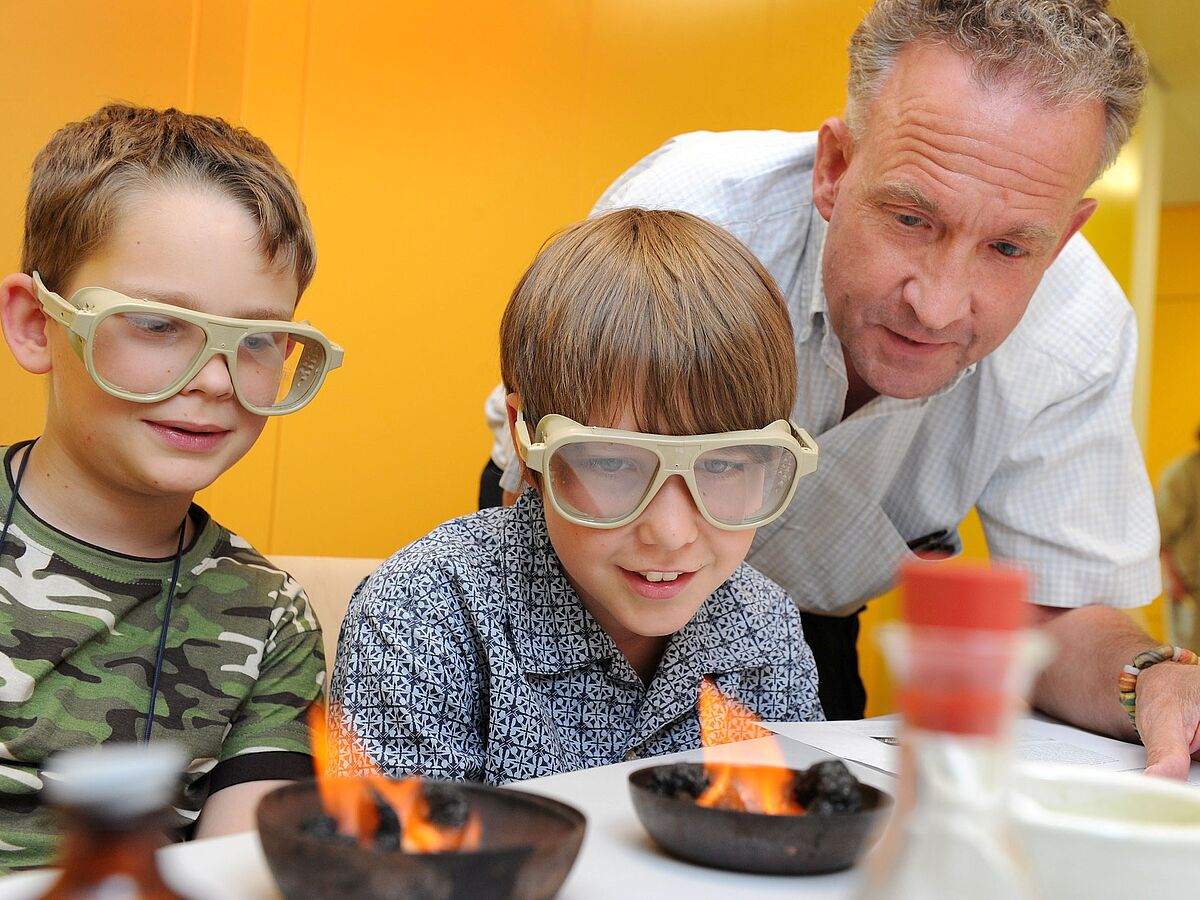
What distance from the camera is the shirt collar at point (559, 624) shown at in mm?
1300

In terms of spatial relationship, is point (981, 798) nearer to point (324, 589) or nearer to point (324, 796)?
point (324, 796)

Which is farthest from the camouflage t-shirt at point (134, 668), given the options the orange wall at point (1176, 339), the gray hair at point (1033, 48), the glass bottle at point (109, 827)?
the orange wall at point (1176, 339)

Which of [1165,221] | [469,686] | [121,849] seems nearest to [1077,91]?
[469,686]

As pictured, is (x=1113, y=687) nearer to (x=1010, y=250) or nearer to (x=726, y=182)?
(x=1010, y=250)

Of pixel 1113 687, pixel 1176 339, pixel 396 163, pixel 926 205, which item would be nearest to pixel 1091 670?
pixel 1113 687

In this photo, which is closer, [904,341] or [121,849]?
[121,849]

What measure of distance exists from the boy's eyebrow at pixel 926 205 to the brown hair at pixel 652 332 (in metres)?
0.43

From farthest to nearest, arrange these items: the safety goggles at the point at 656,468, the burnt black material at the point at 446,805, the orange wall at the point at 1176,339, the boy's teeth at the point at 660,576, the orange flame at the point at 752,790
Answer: the orange wall at the point at 1176,339 → the boy's teeth at the point at 660,576 → the safety goggles at the point at 656,468 → the orange flame at the point at 752,790 → the burnt black material at the point at 446,805

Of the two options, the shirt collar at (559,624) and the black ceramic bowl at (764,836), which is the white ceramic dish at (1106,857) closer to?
the black ceramic bowl at (764,836)

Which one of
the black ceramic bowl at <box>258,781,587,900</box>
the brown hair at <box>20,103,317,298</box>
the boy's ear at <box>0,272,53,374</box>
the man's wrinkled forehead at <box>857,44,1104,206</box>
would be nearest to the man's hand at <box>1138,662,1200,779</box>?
the man's wrinkled forehead at <box>857,44,1104,206</box>

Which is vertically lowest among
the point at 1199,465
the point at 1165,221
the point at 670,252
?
the point at 1199,465

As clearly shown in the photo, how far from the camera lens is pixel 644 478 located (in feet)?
3.67

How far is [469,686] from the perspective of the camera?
49.4 inches

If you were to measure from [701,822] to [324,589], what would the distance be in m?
1.12
